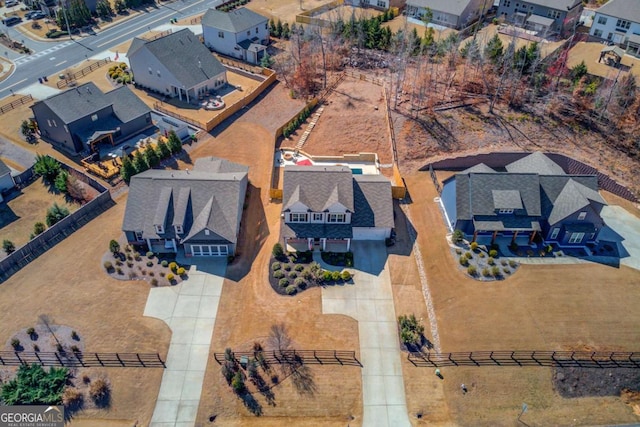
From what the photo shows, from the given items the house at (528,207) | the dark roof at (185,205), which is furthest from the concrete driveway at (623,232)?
the dark roof at (185,205)

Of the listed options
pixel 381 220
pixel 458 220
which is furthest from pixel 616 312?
pixel 381 220

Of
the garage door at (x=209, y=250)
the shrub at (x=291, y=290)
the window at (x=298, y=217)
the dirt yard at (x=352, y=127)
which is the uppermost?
the dirt yard at (x=352, y=127)

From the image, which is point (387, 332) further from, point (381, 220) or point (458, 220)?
point (458, 220)

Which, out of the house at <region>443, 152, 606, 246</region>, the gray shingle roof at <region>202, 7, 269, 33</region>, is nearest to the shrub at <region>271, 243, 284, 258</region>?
the house at <region>443, 152, 606, 246</region>

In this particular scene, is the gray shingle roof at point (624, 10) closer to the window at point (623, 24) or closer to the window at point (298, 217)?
the window at point (623, 24)

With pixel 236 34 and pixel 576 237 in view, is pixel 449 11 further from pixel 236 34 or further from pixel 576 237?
pixel 576 237

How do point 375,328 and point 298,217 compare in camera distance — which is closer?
point 375,328

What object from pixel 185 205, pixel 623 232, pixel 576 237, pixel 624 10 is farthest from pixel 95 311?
pixel 624 10
